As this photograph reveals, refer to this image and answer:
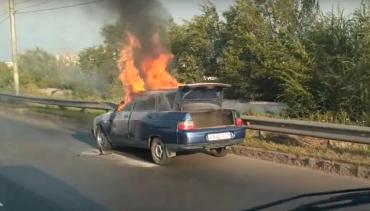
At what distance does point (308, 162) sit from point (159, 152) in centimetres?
271

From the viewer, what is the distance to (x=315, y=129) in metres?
10.1

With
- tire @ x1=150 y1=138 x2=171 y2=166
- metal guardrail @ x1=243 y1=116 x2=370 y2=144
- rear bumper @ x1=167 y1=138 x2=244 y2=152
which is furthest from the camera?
tire @ x1=150 y1=138 x2=171 y2=166

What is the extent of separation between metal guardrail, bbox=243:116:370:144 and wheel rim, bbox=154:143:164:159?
103 inches

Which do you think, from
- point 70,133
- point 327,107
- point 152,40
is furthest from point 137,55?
point 327,107

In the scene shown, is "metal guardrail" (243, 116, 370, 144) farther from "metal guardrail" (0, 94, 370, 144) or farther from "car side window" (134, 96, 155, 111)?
"car side window" (134, 96, 155, 111)

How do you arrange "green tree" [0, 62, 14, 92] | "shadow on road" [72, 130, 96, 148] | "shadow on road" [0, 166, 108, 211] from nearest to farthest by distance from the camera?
1. "shadow on road" [0, 166, 108, 211]
2. "shadow on road" [72, 130, 96, 148]
3. "green tree" [0, 62, 14, 92]

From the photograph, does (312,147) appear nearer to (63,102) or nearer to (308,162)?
(308,162)

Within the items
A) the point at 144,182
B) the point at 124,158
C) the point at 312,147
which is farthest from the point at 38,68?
the point at 144,182

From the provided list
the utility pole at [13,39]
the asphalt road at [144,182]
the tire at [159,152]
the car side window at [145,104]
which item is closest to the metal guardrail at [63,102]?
the utility pole at [13,39]

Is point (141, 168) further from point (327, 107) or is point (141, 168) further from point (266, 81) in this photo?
Answer: point (266, 81)

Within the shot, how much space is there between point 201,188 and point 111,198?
1.31 m

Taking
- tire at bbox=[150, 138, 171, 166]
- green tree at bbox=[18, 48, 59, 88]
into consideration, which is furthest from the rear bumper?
green tree at bbox=[18, 48, 59, 88]

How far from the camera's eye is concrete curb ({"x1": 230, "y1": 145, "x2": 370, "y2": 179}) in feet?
27.4

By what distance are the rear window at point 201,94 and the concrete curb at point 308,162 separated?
1311 mm
